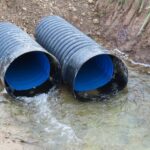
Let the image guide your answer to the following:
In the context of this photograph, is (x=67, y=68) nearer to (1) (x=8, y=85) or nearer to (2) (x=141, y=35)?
(1) (x=8, y=85)

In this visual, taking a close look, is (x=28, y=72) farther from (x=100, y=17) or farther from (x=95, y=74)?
(x=100, y=17)

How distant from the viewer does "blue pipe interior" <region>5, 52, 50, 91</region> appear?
17.7 ft

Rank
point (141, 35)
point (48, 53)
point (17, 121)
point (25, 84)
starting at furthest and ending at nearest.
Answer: point (141, 35), point (25, 84), point (48, 53), point (17, 121)

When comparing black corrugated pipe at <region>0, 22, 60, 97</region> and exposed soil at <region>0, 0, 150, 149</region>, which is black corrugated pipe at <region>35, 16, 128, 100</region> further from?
exposed soil at <region>0, 0, 150, 149</region>

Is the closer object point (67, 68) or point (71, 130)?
point (71, 130)

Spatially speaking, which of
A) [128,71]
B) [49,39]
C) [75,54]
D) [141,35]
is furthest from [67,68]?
[141,35]

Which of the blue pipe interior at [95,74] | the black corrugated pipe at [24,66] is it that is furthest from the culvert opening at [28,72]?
the blue pipe interior at [95,74]

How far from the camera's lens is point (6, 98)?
513 cm

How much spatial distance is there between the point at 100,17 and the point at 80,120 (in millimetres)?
2286

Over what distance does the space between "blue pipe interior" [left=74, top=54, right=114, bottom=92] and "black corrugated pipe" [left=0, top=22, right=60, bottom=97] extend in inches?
12.1

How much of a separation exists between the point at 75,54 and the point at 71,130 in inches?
35.5

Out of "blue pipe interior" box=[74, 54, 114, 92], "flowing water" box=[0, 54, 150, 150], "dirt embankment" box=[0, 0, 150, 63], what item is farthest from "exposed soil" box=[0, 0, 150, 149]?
"flowing water" box=[0, 54, 150, 150]

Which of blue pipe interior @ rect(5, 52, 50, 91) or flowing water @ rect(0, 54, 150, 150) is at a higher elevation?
flowing water @ rect(0, 54, 150, 150)

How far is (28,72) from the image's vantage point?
5.66m
